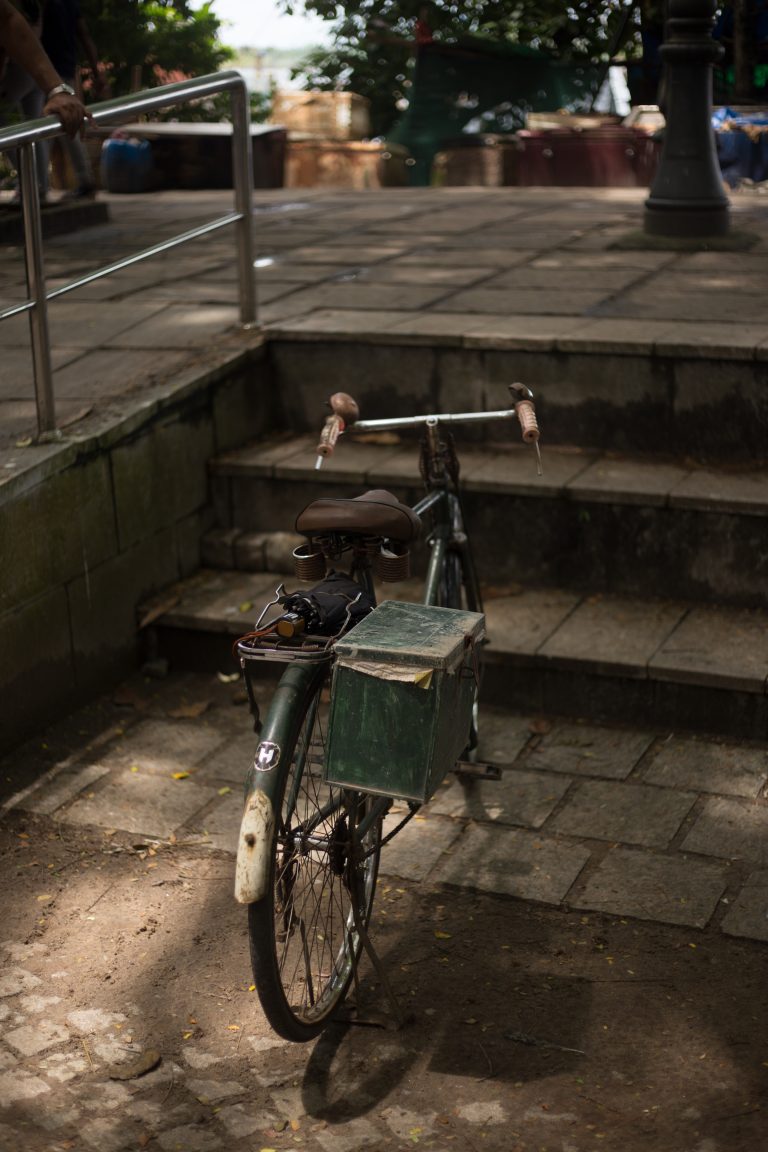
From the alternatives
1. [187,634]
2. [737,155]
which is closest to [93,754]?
[187,634]

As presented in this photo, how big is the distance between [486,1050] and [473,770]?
94 cm

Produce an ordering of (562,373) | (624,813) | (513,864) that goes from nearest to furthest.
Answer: (513,864)
(624,813)
(562,373)

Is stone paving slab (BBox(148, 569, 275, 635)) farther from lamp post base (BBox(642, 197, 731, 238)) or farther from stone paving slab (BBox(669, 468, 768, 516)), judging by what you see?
lamp post base (BBox(642, 197, 731, 238))

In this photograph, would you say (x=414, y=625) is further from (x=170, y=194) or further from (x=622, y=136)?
(x=622, y=136)

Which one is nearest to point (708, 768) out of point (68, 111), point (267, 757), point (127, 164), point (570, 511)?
point (570, 511)

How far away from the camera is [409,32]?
1728 centimetres

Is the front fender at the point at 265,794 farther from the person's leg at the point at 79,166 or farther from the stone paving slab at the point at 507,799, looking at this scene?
the person's leg at the point at 79,166

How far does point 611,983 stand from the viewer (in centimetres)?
312

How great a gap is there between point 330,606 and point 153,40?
14804 mm

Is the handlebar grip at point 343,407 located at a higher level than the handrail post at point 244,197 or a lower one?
lower

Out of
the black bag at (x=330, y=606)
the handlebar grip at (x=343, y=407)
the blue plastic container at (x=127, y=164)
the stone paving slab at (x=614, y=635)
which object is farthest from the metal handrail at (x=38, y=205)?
the blue plastic container at (x=127, y=164)

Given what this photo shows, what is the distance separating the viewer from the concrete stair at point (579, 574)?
4.30 meters

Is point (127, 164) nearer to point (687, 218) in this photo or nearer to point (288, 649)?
point (687, 218)

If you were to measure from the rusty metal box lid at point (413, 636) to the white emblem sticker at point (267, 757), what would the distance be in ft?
0.73
